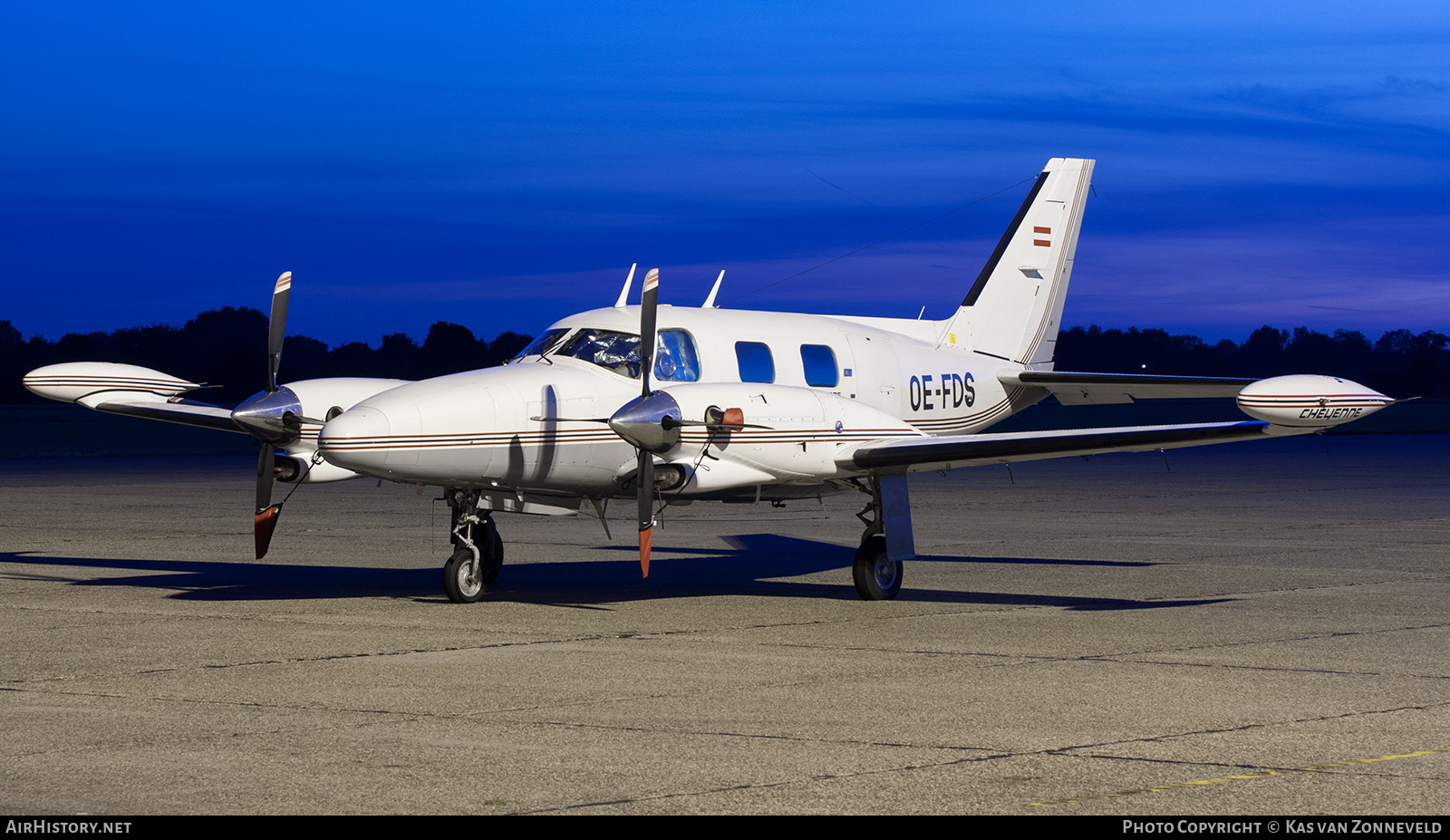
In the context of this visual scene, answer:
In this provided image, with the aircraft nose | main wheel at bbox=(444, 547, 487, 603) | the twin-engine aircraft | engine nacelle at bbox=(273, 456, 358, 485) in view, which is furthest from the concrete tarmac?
the aircraft nose

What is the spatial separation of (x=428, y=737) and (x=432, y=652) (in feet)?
10.2

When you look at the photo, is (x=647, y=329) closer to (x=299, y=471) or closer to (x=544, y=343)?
(x=544, y=343)

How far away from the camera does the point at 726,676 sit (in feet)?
32.7

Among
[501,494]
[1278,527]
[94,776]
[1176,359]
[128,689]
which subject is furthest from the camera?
[1176,359]

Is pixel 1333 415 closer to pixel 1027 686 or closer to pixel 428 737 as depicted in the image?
pixel 1027 686

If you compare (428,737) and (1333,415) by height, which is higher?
(1333,415)

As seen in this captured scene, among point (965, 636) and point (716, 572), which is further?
point (716, 572)

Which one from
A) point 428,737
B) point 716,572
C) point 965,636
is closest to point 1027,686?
point 965,636

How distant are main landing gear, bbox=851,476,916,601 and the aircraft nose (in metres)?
4.69

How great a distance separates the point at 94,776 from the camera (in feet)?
22.6

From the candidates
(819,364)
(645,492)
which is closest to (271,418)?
(645,492)

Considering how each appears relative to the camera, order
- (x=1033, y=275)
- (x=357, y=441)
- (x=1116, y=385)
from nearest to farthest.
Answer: (x=357, y=441), (x=1116, y=385), (x=1033, y=275)

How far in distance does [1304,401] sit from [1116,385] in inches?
194

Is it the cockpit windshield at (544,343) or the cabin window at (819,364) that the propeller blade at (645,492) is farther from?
the cabin window at (819,364)
